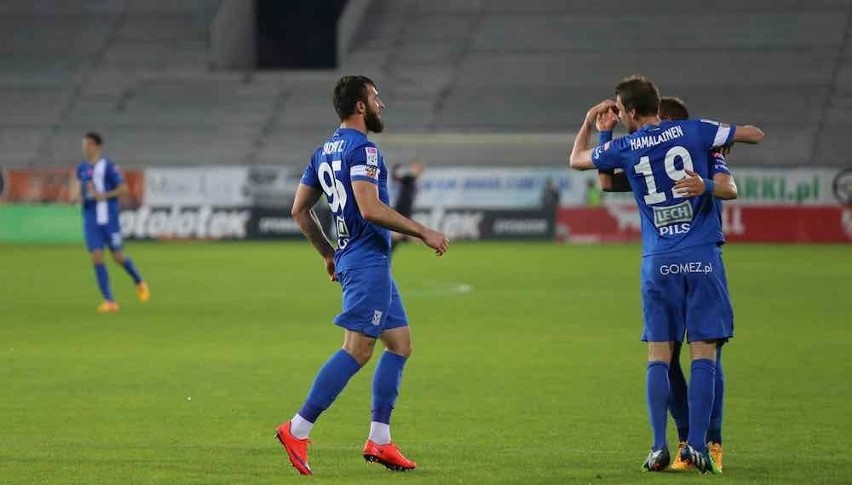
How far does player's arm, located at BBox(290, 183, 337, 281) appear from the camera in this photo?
886 centimetres

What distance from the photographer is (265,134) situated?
49219mm

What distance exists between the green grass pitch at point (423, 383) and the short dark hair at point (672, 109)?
1.89 m

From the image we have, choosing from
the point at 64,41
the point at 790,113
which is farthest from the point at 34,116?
the point at 790,113

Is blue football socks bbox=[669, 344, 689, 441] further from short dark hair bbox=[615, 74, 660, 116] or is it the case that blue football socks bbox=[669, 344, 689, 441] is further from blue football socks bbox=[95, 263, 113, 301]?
blue football socks bbox=[95, 263, 113, 301]

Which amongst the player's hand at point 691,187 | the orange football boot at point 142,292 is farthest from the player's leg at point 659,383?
the orange football boot at point 142,292

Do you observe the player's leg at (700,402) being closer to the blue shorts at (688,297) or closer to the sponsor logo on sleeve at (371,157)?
the blue shorts at (688,297)

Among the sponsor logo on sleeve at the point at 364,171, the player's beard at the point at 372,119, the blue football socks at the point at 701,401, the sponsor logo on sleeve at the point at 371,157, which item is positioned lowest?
the blue football socks at the point at 701,401

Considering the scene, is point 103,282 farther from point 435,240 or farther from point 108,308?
point 435,240

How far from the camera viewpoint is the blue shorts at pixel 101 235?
68.3 feet

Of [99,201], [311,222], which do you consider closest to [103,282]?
[99,201]

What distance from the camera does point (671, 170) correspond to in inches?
329

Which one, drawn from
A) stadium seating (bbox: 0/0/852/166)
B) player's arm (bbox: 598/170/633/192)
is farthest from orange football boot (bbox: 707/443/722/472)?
stadium seating (bbox: 0/0/852/166)

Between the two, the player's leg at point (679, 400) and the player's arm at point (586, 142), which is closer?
the player's arm at point (586, 142)

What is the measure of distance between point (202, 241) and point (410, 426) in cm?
3230
